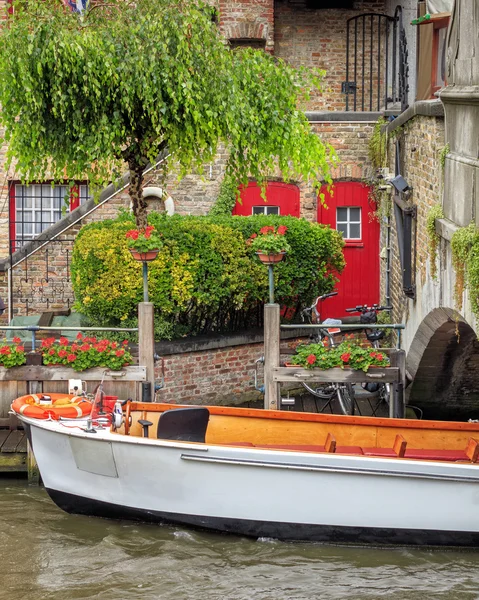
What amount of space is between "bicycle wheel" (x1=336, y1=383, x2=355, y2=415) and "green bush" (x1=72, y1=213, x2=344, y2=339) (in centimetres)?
164

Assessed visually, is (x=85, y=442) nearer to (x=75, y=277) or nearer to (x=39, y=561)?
(x=39, y=561)

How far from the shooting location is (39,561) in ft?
35.2

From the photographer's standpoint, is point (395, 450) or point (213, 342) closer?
point (395, 450)

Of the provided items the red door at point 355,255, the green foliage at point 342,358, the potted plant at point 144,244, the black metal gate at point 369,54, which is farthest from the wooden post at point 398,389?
the black metal gate at point 369,54

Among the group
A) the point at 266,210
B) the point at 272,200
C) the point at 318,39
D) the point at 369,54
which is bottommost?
the point at 266,210

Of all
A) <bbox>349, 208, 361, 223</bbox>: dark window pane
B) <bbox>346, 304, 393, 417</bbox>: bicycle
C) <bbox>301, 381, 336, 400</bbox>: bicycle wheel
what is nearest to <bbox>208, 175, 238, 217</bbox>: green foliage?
<bbox>349, 208, 361, 223</bbox>: dark window pane

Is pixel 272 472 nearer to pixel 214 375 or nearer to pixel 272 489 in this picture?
pixel 272 489

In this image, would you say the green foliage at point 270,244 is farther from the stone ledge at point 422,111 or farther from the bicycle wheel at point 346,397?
the stone ledge at point 422,111

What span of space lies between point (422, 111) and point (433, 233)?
1.49m

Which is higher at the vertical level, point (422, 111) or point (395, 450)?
point (422, 111)

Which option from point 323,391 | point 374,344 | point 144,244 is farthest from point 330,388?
point 144,244

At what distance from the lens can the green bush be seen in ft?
46.4

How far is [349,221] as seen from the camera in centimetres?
1725

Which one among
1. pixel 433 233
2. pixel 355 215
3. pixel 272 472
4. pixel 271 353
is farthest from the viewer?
pixel 355 215
